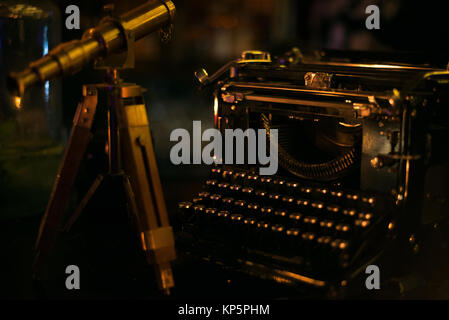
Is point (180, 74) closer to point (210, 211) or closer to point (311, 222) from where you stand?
point (210, 211)

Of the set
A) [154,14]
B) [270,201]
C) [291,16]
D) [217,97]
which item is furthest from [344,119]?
[291,16]

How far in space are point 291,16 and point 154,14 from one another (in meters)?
4.53

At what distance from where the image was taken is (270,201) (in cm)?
309

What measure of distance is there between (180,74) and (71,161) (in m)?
3.85

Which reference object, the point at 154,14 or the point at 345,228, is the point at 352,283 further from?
the point at 154,14

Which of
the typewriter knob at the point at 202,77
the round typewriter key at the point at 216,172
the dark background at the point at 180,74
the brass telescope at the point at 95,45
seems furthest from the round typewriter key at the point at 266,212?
the brass telescope at the point at 95,45

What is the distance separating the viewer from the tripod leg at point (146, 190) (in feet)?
8.63

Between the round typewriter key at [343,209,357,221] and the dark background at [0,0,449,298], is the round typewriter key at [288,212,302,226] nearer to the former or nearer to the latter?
the round typewriter key at [343,209,357,221]

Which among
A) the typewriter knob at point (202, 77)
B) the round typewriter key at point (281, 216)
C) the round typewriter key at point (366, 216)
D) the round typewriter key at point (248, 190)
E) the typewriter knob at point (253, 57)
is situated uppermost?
the typewriter knob at point (253, 57)

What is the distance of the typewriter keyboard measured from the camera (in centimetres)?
274

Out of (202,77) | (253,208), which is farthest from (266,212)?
(202,77)

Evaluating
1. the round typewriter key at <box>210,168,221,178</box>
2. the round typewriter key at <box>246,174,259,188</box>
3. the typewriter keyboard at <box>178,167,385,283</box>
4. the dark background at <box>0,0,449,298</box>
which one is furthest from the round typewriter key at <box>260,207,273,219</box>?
the round typewriter key at <box>210,168,221,178</box>

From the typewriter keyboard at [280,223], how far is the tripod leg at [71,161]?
2.50ft

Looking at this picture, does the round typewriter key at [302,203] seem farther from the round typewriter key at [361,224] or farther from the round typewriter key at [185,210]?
the round typewriter key at [185,210]
